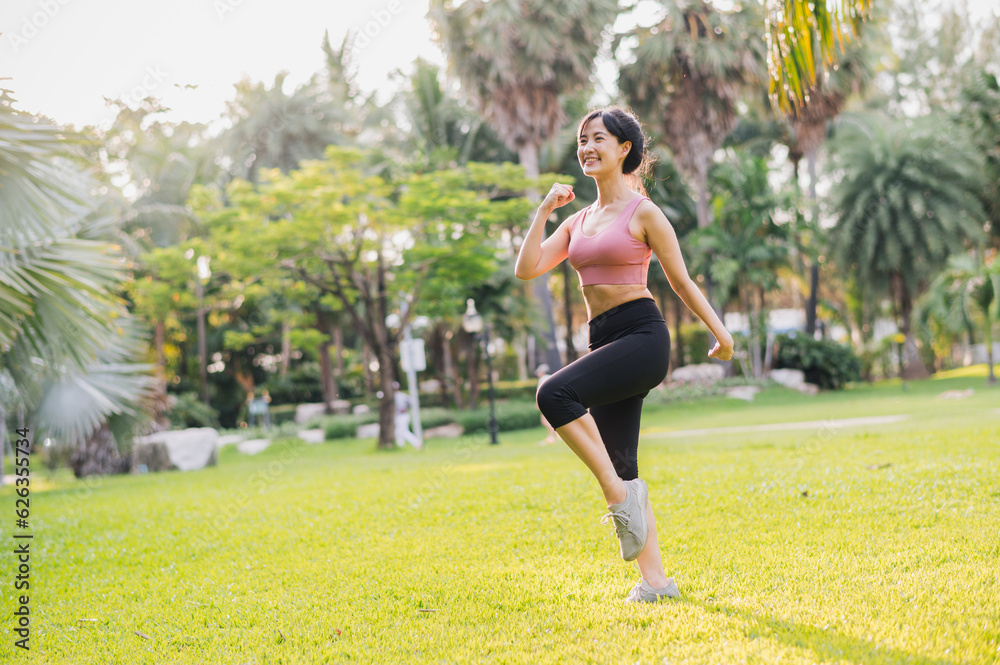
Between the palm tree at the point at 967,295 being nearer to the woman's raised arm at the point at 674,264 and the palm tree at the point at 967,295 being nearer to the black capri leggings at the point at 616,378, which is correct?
the woman's raised arm at the point at 674,264

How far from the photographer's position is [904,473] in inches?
224

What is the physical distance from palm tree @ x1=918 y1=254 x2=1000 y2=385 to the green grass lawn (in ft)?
52.6

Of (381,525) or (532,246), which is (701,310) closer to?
(532,246)

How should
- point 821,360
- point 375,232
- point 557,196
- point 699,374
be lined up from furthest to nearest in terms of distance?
point 699,374 < point 821,360 < point 375,232 < point 557,196

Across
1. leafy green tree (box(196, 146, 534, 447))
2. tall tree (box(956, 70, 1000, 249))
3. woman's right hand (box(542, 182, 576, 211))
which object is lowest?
woman's right hand (box(542, 182, 576, 211))

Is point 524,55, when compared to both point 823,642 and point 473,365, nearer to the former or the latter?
point 473,365

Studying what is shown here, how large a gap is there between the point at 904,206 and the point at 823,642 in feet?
88.3

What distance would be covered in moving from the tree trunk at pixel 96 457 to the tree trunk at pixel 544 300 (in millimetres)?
11136

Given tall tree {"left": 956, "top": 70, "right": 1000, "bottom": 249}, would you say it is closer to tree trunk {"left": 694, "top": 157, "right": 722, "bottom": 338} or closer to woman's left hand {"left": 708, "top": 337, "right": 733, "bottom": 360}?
tree trunk {"left": 694, "top": 157, "right": 722, "bottom": 338}

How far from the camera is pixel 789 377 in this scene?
2536 cm

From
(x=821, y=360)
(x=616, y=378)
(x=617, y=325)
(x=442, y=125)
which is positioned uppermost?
(x=442, y=125)

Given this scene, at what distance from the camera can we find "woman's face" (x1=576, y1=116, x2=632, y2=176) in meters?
3.10

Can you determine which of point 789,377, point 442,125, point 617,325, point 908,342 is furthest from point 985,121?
point 617,325

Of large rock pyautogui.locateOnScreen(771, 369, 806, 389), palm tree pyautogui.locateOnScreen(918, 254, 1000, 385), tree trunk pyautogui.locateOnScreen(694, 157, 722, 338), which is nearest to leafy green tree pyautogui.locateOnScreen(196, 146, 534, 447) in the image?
tree trunk pyautogui.locateOnScreen(694, 157, 722, 338)
